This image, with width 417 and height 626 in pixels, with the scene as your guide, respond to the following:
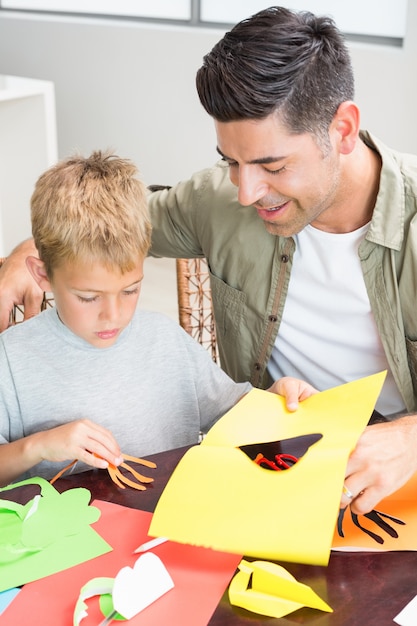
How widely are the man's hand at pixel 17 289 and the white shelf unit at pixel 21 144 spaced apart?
198 cm

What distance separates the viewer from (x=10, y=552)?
0.96m

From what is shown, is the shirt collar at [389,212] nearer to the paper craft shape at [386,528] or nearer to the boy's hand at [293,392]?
the boy's hand at [293,392]

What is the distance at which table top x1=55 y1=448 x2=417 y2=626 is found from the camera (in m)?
0.87

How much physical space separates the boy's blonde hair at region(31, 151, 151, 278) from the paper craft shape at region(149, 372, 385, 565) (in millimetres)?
316

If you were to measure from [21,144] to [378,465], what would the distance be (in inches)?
117

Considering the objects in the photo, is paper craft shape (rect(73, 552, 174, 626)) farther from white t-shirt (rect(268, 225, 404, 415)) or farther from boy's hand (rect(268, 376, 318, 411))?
white t-shirt (rect(268, 225, 404, 415))

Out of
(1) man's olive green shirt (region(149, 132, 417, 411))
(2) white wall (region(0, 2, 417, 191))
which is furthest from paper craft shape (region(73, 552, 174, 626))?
(2) white wall (region(0, 2, 417, 191))

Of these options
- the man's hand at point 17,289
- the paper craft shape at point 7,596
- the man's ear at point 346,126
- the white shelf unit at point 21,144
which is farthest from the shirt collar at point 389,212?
the white shelf unit at point 21,144

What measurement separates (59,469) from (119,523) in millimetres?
249

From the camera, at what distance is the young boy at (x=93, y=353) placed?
1185 mm

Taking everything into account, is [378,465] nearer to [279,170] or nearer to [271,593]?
[271,593]

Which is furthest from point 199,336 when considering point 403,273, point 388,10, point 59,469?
point 388,10

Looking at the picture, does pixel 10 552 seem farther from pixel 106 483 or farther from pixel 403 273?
pixel 403 273

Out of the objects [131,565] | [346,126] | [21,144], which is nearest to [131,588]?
[131,565]
